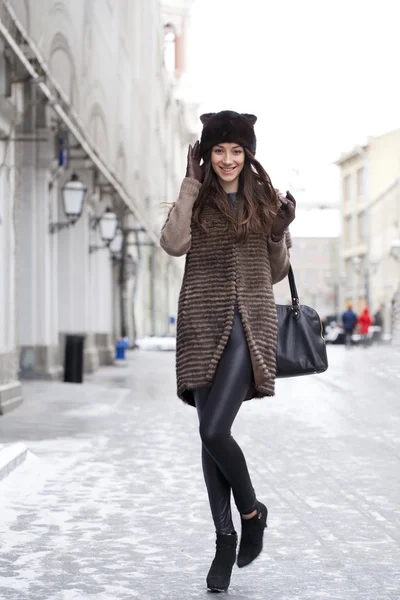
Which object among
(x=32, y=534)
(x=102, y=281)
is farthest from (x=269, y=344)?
(x=102, y=281)

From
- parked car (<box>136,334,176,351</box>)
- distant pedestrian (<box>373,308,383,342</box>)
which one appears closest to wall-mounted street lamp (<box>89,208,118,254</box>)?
parked car (<box>136,334,176,351</box>)

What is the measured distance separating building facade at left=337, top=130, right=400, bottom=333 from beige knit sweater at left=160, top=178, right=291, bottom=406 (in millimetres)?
49951

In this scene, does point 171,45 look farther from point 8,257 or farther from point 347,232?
point 8,257

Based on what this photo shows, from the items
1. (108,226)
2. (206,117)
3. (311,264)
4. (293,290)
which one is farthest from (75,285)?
(311,264)

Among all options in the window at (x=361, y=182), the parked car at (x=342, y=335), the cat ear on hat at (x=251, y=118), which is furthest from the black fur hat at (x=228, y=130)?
the window at (x=361, y=182)

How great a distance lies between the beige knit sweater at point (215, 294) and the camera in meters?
4.34

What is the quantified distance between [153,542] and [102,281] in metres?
20.3

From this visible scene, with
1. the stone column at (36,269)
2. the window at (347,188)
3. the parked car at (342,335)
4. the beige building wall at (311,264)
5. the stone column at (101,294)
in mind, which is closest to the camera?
the stone column at (36,269)

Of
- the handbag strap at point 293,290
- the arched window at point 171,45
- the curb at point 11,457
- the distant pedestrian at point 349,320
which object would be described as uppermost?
the arched window at point 171,45

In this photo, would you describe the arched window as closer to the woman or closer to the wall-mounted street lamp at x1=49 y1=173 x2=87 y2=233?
the wall-mounted street lamp at x1=49 y1=173 x2=87 y2=233

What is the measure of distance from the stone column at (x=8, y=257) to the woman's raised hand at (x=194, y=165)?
27.6 feet

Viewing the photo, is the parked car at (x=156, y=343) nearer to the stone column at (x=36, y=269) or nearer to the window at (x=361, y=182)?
the stone column at (x=36, y=269)

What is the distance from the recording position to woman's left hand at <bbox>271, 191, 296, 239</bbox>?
14.4 ft

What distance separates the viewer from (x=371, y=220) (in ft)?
213
